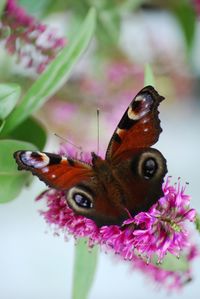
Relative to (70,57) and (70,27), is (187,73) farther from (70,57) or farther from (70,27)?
(70,57)

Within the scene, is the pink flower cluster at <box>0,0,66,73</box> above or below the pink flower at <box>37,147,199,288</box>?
above

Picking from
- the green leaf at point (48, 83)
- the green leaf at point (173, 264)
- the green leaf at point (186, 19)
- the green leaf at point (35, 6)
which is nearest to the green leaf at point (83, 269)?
the green leaf at point (173, 264)

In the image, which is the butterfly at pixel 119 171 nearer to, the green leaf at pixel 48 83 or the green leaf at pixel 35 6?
the green leaf at pixel 48 83

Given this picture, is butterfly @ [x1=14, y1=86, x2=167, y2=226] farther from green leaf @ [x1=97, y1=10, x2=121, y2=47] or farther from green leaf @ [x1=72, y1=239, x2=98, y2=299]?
green leaf @ [x1=97, y1=10, x2=121, y2=47]

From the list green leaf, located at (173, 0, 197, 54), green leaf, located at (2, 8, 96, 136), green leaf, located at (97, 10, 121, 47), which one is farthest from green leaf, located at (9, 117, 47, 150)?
green leaf, located at (173, 0, 197, 54)

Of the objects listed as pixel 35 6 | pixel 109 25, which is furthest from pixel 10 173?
pixel 109 25

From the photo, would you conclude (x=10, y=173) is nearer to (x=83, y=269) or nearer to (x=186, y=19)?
(x=83, y=269)

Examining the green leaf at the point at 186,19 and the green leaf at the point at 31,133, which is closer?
the green leaf at the point at 31,133
